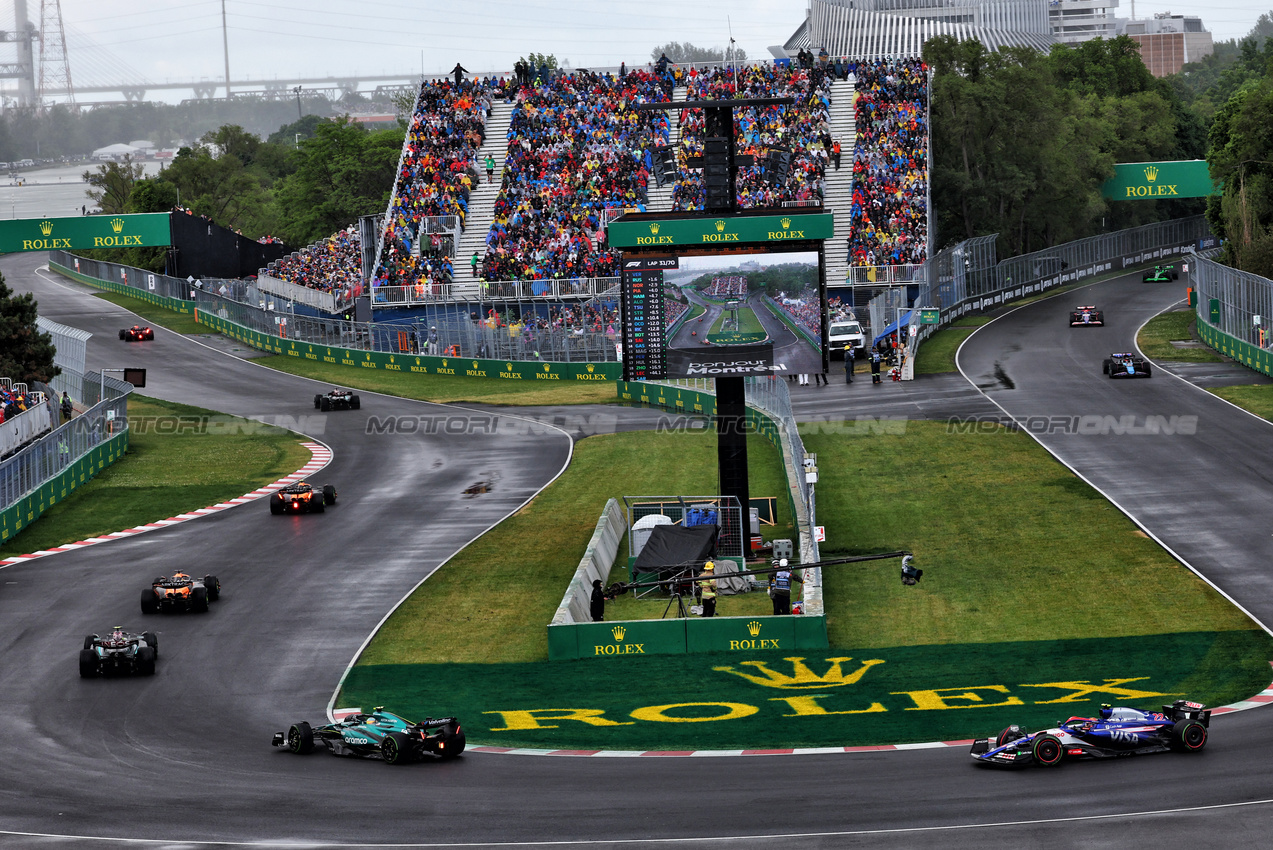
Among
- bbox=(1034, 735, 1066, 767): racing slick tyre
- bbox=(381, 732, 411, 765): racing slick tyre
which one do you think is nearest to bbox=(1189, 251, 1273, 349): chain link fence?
bbox=(1034, 735, 1066, 767): racing slick tyre

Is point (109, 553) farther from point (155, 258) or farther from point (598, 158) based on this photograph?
point (155, 258)

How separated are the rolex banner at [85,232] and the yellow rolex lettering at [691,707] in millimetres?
58763

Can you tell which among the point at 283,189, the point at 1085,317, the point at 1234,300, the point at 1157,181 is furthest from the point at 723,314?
the point at 283,189

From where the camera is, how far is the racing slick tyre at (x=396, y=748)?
2128cm

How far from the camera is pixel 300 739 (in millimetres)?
21719

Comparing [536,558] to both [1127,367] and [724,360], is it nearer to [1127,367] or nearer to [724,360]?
[724,360]

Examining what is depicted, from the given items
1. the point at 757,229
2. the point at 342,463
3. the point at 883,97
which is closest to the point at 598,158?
the point at 883,97

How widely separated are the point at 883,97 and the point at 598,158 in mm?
15214

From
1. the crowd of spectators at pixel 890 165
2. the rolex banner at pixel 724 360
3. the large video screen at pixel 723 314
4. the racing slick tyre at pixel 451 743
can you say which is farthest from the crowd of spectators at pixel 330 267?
the racing slick tyre at pixel 451 743

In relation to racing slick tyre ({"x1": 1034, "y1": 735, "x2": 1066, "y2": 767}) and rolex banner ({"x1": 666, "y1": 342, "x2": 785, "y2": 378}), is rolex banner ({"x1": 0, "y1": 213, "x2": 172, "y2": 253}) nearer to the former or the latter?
rolex banner ({"x1": 666, "y1": 342, "x2": 785, "y2": 378})

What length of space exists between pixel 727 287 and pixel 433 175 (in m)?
51.3

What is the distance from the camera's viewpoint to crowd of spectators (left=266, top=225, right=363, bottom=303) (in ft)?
265

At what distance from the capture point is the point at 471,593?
32.9 m

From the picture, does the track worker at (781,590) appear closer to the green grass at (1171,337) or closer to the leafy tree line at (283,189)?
the green grass at (1171,337)
